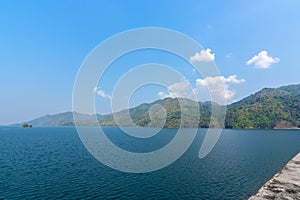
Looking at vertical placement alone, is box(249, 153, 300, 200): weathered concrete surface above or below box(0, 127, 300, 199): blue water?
above

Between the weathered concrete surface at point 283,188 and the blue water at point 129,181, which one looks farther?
the blue water at point 129,181

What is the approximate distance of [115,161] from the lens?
214 ft

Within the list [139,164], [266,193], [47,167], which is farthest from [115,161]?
[266,193]

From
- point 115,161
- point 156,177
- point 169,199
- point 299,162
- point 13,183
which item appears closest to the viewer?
point 169,199

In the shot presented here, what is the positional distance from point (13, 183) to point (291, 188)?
157 ft

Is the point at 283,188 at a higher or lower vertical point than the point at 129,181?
higher

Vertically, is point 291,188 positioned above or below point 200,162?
above

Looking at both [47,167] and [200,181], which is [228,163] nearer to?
[200,181]

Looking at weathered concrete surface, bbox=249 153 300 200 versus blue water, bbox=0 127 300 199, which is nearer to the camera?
weathered concrete surface, bbox=249 153 300 200

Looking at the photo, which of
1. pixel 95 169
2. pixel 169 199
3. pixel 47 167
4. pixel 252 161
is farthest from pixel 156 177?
pixel 252 161

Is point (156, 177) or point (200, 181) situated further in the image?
point (156, 177)

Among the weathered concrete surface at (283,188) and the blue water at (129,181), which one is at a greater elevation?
the weathered concrete surface at (283,188)

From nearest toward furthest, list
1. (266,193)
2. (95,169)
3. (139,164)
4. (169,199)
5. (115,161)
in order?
1. (266,193)
2. (169,199)
3. (95,169)
4. (139,164)
5. (115,161)

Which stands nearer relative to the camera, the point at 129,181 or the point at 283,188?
the point at 283,188
